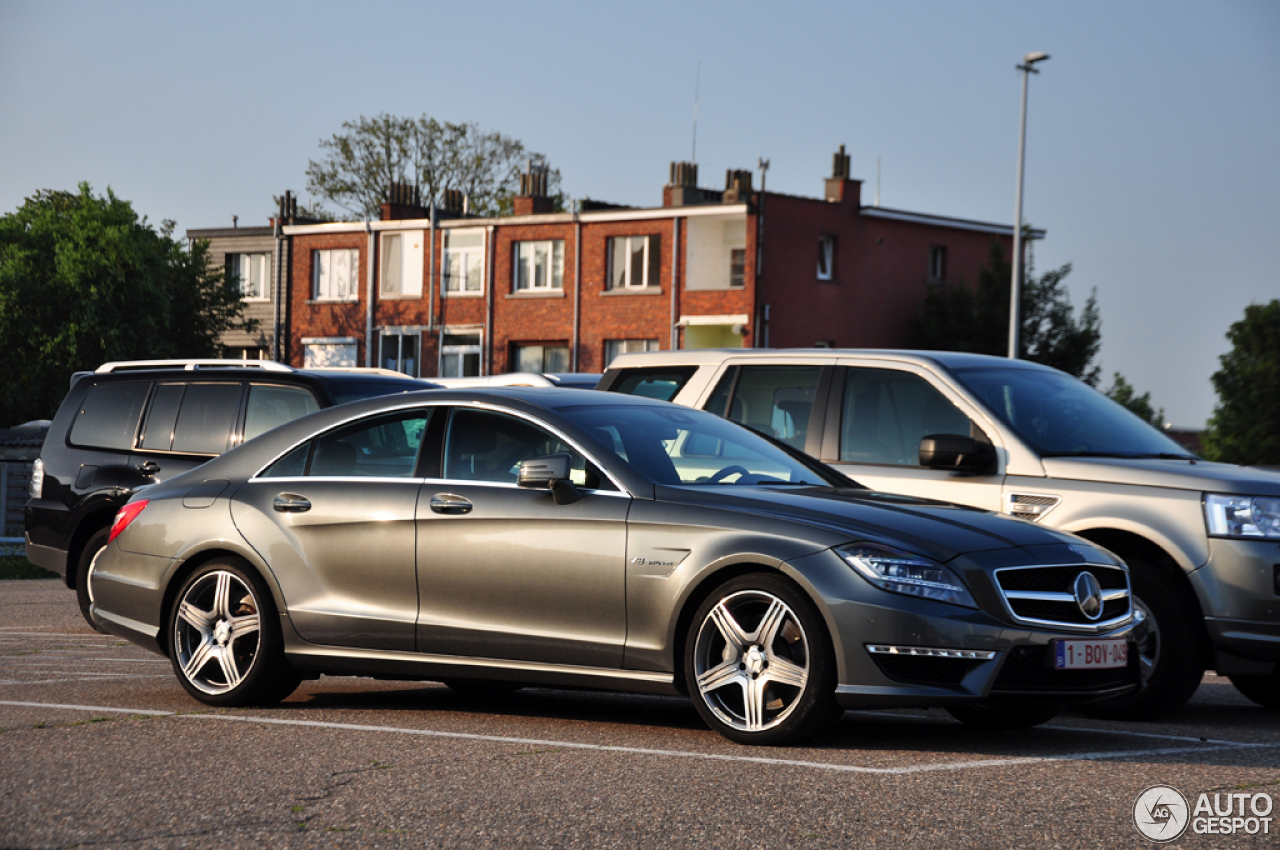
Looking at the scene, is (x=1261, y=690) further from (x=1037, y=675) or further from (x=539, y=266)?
(x=539, y=266)

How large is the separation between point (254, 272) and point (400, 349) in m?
8.52

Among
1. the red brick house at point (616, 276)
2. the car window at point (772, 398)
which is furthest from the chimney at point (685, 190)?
the car window at point (772, 398)

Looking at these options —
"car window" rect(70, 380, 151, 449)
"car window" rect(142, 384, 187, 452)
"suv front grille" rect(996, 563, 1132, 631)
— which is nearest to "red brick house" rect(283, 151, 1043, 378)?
"car window" rect(70, 380, 151, 449)

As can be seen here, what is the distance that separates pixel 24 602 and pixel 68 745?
8851mm

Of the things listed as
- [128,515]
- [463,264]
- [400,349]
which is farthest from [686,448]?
[400,349]

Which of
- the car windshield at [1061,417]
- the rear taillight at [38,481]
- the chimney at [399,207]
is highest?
the chimney at [399,207]

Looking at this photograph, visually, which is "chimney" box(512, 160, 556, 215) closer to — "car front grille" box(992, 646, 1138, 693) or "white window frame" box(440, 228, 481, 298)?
"white window frame" box(440, 228, 481, 298)

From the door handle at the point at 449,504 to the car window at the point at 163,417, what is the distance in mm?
4596

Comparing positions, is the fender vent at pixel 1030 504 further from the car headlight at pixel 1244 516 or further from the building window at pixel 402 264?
the building window at pixel 402 264

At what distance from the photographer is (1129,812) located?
5293 millimetres

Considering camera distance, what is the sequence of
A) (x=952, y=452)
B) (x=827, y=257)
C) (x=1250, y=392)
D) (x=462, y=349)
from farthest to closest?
1. (x=462, y=349)
2. (x=827, y=257)
3. (x=1250, y=392)
4. (x=952, y=452)

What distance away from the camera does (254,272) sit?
205 feet

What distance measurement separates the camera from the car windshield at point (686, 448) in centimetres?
722

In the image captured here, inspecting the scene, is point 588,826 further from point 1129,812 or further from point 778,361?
point 778,361
